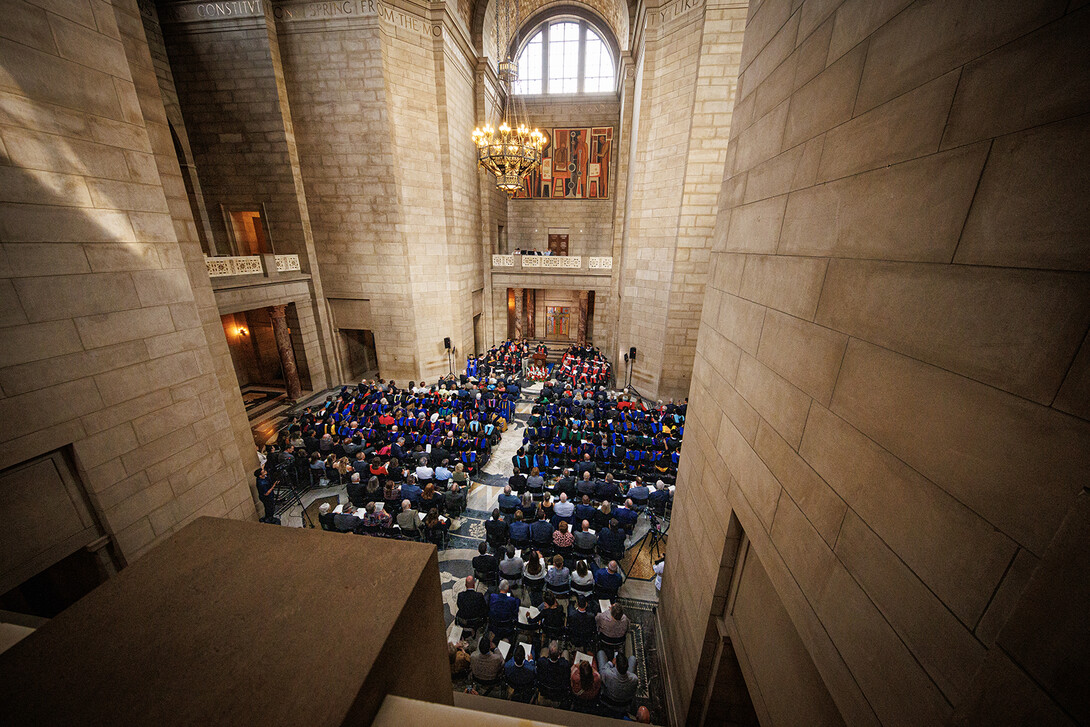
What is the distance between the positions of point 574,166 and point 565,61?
4.84 metres

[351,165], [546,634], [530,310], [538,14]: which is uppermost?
[538,14]

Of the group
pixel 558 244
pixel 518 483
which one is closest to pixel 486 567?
pixel 518 483

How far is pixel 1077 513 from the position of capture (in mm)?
920

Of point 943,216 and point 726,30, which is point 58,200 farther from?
point 726,30

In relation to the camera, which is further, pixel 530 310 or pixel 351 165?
pixel 530 310

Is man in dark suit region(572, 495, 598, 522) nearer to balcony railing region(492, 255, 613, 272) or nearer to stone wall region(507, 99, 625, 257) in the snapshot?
balcony railing region(492, 255, 613, 272)

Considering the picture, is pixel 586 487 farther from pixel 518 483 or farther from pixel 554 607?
pixel 554 607

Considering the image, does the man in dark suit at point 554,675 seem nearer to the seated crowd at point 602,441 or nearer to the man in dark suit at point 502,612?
the man in dark suit at point 502,612

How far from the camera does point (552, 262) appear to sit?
15367 mm

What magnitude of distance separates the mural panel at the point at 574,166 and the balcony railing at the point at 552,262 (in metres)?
4.48

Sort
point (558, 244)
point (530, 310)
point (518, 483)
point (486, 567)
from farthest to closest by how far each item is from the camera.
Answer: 1. point (530, 310)
2. point (558, 244)
3. point (518, 483)
4. point (486, 567)

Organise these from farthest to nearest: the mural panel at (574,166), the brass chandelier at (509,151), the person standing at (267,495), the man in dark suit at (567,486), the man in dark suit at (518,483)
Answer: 1. the mural panel at (574,166)
2. the brass chandelier at (509,151)
3. the man in dark suit at (518,483)
4. the man in dark suit at (567,486)
5. the person standing at (267,495)

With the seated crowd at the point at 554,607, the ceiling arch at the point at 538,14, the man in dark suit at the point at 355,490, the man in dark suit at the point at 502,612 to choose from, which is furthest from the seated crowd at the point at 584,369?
the ceiling arch at the point at 538,14

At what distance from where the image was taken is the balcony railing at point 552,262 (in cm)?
1513
